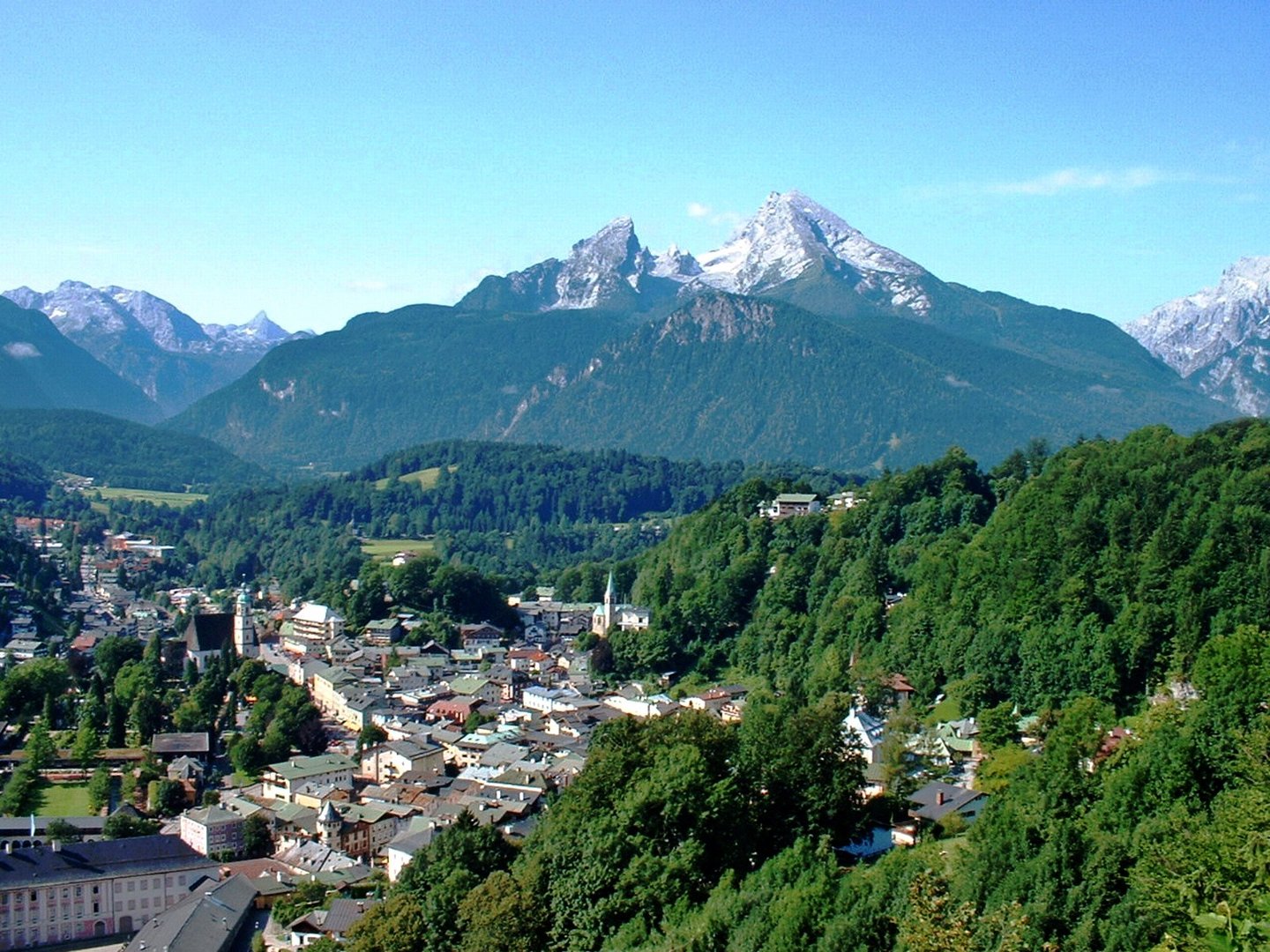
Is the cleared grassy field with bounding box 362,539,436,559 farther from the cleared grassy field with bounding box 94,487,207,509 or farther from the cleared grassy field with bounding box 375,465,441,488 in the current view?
the cleared grassy field with bounding box 94,487,207,509

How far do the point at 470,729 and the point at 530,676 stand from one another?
8.85 m

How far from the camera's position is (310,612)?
71812 mm

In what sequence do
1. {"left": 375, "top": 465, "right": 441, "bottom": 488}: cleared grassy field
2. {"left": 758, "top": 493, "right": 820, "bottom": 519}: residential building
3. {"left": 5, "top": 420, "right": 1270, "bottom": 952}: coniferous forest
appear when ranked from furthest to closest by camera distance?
{"left": 375, "top": 465, "right": 441, "bottom": 488}: cleared grassy field
{"left": 758, "top": 493, "right": 820, "bottom": 519}: residential building
{"left": 5, "top": 420, "right": 1270, "bottom": 952}: coniferous forest

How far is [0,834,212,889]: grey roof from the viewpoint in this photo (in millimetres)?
36625

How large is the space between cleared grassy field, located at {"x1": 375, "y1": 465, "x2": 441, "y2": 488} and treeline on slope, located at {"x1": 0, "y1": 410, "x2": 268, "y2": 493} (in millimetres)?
32426

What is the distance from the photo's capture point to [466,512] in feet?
444

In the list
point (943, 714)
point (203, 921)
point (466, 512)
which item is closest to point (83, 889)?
point (203, 921)

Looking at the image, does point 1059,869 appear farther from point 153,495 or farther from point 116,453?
point 116,453

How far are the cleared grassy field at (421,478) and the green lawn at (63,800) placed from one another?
94.3 m

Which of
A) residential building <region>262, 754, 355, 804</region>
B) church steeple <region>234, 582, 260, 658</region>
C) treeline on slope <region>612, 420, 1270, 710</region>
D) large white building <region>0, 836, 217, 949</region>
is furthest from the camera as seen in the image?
church steeple <region>234, 582, 260, 658</region>

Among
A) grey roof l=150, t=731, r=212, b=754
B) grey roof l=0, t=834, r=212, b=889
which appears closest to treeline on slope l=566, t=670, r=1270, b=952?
grey roof l=0, t=834, r=212, b=889

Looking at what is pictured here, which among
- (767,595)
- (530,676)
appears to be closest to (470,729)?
(530,676)

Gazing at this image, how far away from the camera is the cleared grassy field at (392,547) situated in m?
109

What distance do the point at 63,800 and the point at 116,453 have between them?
146 metres
